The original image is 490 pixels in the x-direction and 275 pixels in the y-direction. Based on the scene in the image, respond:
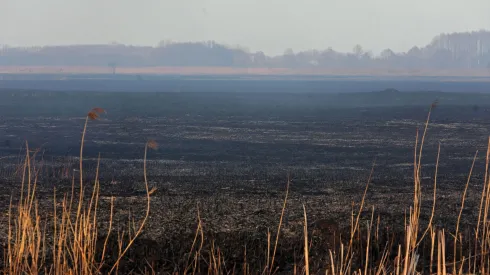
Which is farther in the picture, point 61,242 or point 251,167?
point 251,167

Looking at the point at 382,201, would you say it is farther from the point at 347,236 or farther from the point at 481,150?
the point at 481,150

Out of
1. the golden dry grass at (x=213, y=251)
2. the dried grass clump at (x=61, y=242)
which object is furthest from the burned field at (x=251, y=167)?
the dried grass clump at (x=61, y=242)

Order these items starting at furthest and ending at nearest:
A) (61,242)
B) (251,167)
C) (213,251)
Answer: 1. (251,167)
2. (213,251)
3. (61,242)

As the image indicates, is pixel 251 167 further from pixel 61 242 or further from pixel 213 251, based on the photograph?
pixel 61 242

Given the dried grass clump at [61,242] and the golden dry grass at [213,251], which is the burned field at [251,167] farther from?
the dried grass clump at [61,242]

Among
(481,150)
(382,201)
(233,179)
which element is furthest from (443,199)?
(481,150)

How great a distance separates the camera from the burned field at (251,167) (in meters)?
11.5

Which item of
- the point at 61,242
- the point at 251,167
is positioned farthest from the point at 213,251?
the point at 251,167

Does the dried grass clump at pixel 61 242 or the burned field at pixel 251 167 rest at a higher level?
the dried grass clump at pixel 61 242

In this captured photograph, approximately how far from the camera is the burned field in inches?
451

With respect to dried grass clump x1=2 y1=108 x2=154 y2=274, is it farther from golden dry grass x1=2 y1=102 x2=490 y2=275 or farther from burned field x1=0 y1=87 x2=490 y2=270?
burned field x1=0 y1=87 x2=490 y2=270

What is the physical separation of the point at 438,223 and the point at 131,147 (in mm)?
15368

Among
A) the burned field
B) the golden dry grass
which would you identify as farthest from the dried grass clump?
the burned field

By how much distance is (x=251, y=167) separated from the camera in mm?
20719
